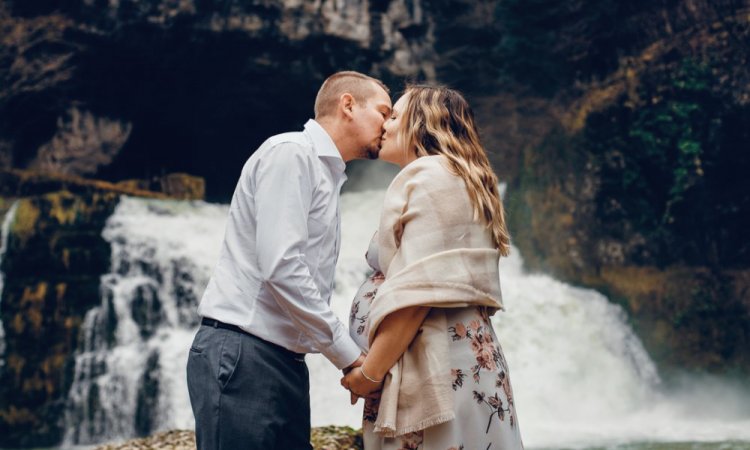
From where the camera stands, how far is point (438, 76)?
14883mm

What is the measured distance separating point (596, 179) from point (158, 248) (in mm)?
6984

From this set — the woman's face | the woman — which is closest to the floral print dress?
the woman

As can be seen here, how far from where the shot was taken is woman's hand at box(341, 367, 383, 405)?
2127 millimetres

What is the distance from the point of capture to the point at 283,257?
2047mm

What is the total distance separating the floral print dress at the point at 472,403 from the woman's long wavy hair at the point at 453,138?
304 millimetres

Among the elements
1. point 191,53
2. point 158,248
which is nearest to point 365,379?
point 158,248

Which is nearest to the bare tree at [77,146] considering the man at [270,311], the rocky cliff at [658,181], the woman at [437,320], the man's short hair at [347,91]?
the rocky cliff at [658,181]

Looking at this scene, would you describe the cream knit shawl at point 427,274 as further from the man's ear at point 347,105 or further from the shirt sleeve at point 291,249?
the man's ear at point 347,105

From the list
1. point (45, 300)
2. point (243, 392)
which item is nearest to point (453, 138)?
point (243, 392)

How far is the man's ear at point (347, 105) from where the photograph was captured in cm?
247

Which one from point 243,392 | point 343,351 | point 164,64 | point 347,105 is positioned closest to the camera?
point 243,392

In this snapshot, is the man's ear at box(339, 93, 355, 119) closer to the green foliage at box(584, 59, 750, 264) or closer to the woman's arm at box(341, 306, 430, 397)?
the woman's arm at box(341, 306, 430, 397)

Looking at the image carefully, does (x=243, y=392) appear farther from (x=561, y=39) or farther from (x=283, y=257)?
(x=561, y=39)

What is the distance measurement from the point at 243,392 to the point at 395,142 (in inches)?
34.8
